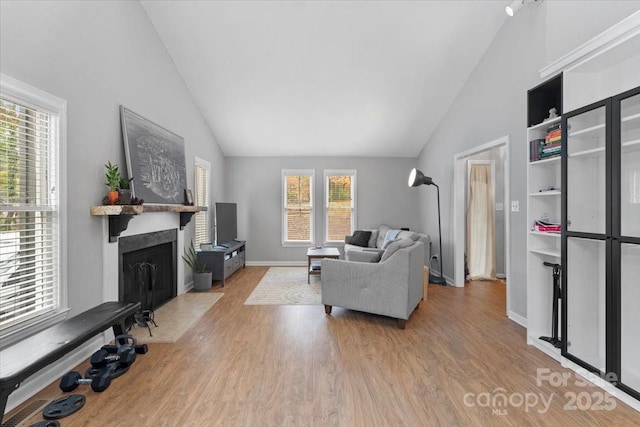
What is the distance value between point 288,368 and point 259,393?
37cm

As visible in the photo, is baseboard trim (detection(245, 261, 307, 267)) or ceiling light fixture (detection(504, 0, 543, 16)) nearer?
ceiling light fixture (detection(504, 0, 543, 16))

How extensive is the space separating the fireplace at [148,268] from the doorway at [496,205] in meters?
4.21

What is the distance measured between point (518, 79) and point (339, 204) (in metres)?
4.09

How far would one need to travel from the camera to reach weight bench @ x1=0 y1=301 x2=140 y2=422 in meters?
1.55

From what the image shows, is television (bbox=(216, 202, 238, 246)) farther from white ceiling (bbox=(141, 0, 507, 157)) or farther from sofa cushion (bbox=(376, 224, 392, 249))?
sofa cushion (bbox=(376, 224, 392, 249))

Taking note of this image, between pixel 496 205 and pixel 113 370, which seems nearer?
pixel 113 370

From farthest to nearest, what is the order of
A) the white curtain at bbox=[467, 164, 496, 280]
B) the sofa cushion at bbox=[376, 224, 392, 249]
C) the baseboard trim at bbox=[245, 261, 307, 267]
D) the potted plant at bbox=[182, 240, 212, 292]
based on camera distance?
1. the baseboard trim at bbox=[245, 261, 307, 267]
2. the sofa cushion at bbox=[376, 224, 392, 249]
3. the white curtain at bbox=[467, 164, 496, 280]
4. the potted plant at bbox=[182, 240, 212, 292]

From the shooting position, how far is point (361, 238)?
6.27 meters

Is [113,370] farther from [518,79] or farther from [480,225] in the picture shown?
[480,225]

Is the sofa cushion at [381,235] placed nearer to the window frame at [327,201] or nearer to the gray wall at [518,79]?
the window frame at [327,201]

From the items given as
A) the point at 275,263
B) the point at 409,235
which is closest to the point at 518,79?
the point at 409,235

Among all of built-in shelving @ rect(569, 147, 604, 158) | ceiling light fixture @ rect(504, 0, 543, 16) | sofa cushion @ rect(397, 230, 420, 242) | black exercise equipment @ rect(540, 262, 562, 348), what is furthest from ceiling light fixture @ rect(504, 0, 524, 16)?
sofa cushion @ rect(397, 230, 420, 242)

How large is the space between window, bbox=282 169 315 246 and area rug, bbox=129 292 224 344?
8.43 feet

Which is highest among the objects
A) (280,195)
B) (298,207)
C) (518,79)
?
(518,79)
